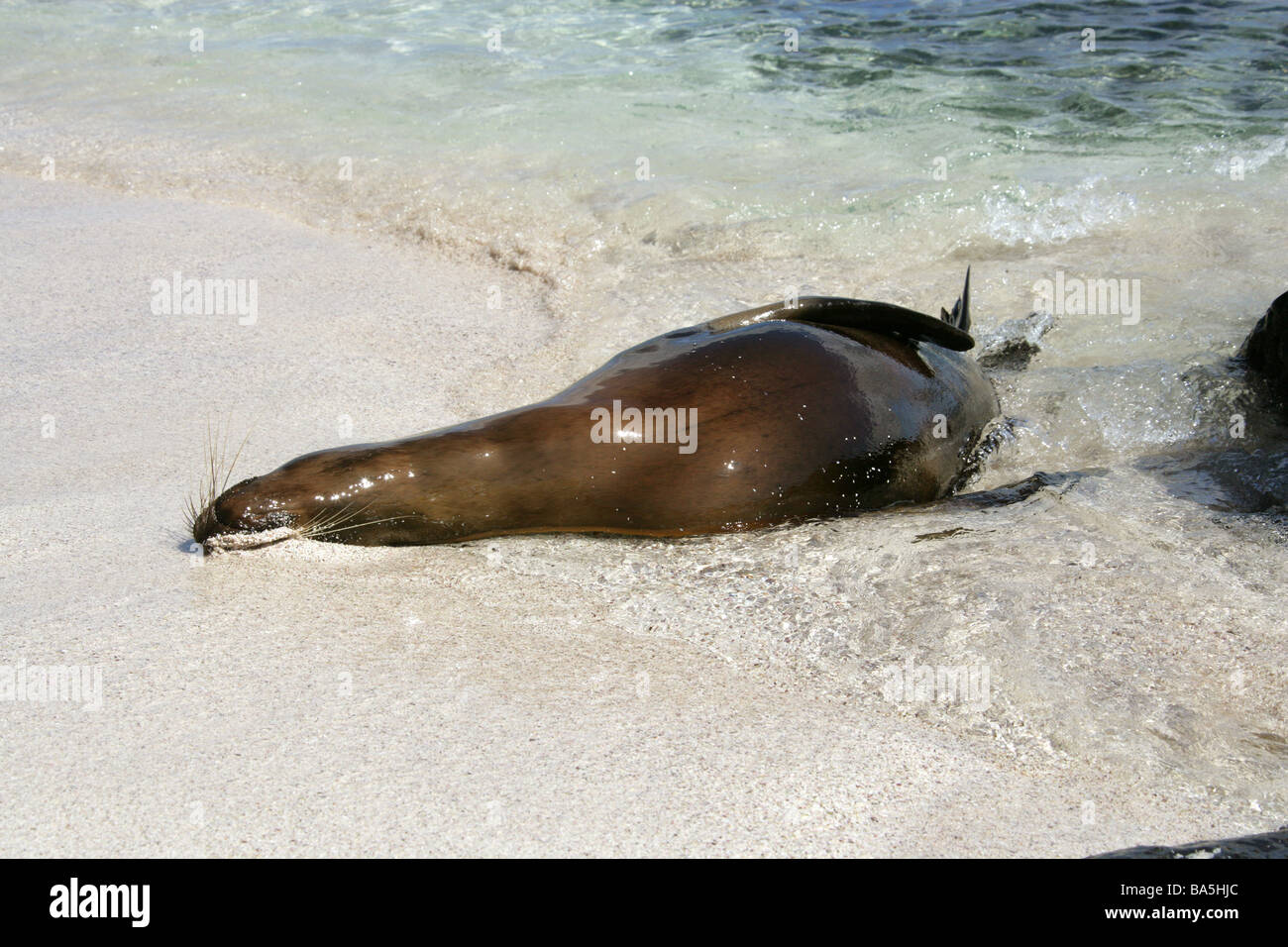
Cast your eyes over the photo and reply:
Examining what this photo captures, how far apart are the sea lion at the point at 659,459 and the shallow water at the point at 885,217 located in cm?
11

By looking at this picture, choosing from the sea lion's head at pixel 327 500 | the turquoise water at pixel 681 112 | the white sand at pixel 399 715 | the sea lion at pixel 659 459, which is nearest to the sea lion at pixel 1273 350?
the sea lion at pixel 659 459

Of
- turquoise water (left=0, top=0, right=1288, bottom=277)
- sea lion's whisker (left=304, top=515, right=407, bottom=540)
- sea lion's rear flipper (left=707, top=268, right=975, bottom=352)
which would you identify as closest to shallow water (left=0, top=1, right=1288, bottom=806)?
turquoise water (left=0, top=0, right=1288, bottom=277)

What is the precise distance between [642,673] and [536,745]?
40 cm

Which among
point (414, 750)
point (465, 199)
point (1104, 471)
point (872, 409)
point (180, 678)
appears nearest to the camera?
point (414, 750)

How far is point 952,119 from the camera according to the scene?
8.04 metres

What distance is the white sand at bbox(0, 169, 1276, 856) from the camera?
84.2 inches

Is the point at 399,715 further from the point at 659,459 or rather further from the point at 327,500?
the point at 659,459

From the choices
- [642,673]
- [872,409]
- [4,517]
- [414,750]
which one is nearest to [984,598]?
[872,409]

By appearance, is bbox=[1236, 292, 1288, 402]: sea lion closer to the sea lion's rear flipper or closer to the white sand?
the sea lion's rear flipper

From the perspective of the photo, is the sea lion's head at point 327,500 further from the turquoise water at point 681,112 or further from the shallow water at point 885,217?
the turquoise water at point 681,112

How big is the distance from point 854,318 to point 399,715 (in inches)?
80.6

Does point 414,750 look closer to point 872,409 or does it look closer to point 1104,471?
point 872,409

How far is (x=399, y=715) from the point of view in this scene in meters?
2.47

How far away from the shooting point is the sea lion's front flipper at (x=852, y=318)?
12.4 ft
